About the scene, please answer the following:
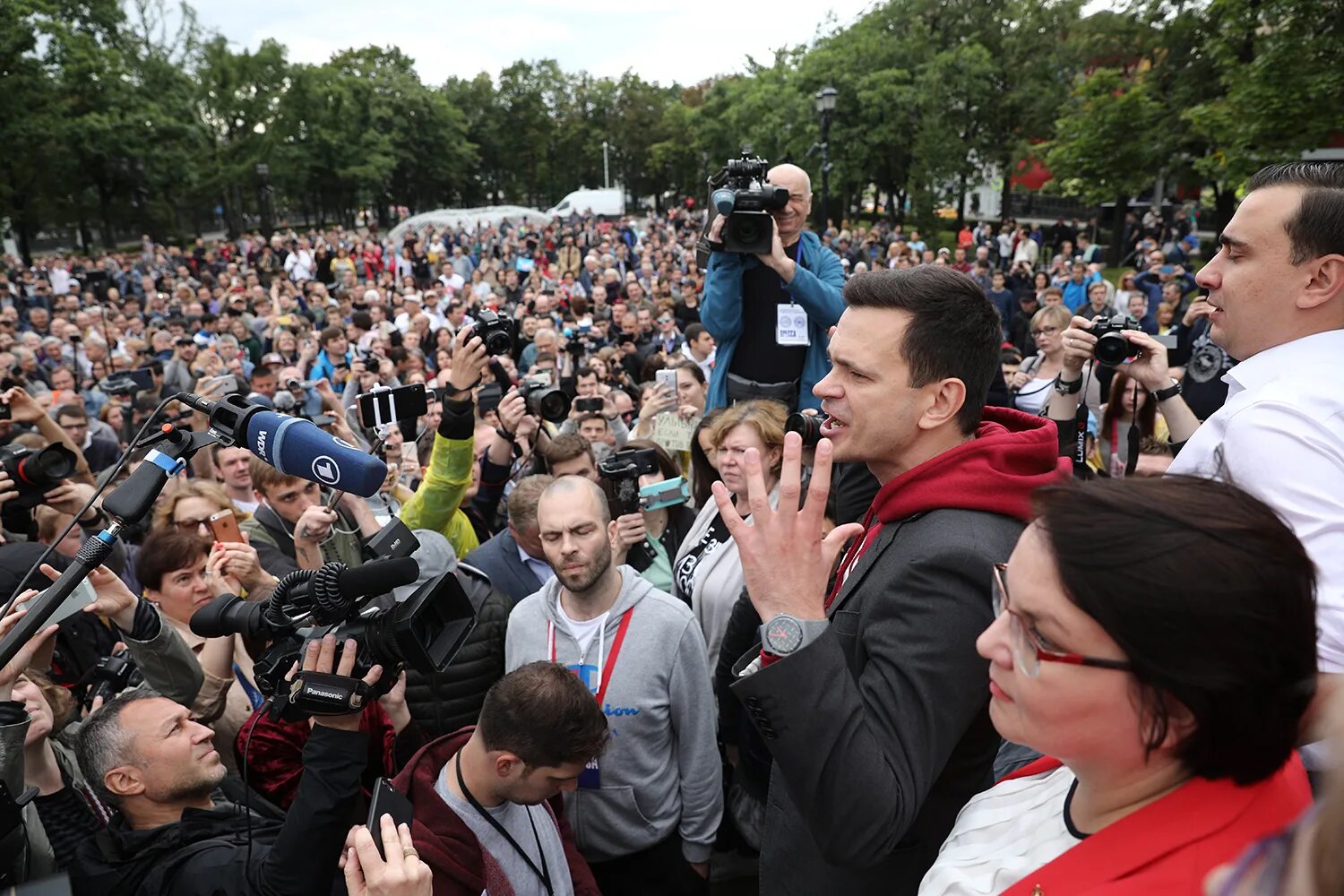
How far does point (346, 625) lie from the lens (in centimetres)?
217

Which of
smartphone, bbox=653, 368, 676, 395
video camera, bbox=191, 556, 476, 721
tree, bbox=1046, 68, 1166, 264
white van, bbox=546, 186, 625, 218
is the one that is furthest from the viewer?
white van, bbox=546, 186, 625, 218

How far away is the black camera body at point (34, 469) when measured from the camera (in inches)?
131

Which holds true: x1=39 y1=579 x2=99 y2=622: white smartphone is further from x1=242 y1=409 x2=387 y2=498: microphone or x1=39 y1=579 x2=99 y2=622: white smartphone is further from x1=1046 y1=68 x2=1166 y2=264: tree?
x1=1046 y1=68 x2=1166 y2=264: tree

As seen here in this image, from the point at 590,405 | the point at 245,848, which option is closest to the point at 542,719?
the point at 245,848

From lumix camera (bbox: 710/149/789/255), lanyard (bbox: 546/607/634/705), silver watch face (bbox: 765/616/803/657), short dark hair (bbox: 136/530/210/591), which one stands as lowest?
lanyard (bbox: 546/607/634/705)

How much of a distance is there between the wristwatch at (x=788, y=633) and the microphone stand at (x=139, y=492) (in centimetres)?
145

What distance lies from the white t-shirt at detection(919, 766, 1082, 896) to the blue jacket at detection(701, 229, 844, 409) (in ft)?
9.91

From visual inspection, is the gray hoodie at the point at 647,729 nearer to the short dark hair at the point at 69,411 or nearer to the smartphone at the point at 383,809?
the smartphone at the point at 383,809

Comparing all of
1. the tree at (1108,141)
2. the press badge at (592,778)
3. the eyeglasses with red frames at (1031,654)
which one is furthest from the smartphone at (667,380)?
the tree at (1108,141)

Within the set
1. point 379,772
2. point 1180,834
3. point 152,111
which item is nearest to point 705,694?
point 379,772

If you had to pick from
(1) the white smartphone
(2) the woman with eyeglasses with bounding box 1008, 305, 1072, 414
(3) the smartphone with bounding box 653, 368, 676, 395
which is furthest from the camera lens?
(1) the white smartphone

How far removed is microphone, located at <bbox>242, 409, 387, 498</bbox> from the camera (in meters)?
2.09

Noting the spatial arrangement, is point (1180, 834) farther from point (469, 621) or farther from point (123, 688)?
point (123, 688)

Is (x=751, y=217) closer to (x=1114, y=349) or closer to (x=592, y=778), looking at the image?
(x=1114, y=349)
